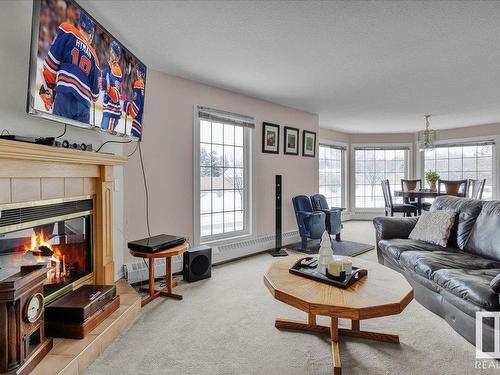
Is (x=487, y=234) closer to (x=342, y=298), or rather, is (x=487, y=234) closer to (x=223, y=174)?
(x=342, y=298)

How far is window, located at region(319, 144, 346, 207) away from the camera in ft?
22.3

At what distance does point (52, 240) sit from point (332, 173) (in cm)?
604

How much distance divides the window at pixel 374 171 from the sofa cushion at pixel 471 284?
17.6 ft

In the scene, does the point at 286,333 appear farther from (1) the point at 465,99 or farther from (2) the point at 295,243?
(1) the point at 465,99

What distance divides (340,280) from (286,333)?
24.8 inches

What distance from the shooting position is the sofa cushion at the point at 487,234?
8.16 feet

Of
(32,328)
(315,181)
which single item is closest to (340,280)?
(32,328)

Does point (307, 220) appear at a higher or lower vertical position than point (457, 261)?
higher

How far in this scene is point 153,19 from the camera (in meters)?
2.14

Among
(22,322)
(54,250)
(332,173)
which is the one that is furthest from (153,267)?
(332,173)

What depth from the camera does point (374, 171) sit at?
7.45 m

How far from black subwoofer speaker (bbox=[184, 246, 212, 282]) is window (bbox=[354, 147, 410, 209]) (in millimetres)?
5315

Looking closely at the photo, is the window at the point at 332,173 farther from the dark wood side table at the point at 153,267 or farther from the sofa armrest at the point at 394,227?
the dark wood side table at the point at 153,267
